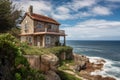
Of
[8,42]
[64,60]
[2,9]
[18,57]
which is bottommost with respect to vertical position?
[64,60]

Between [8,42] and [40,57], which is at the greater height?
[8,42]

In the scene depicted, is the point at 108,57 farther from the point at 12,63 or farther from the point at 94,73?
the point at 12,63

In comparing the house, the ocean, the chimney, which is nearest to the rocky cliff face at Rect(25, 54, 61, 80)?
the house

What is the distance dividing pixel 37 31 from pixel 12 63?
25001 millimetres

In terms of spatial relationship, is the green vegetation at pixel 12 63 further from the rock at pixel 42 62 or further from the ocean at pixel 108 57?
the ocean at pixel 108 57

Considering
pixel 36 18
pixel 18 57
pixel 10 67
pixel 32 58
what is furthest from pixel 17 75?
pixel 36 18

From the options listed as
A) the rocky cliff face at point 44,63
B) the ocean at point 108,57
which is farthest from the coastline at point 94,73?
the rocky cliff face at point 44,63

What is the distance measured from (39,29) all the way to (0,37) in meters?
25.6

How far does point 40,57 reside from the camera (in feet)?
51.7

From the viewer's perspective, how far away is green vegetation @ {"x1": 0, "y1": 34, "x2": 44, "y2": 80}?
1087 cm

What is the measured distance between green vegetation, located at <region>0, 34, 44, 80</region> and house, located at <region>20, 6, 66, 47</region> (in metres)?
21.9

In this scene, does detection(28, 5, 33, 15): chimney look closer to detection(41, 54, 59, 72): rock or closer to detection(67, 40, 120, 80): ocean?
detection(67, 40, 120, 80): ocean

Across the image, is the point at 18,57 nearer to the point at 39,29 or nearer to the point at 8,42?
the point at 8,42

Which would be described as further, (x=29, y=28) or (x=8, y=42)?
(x=29, y=28)
